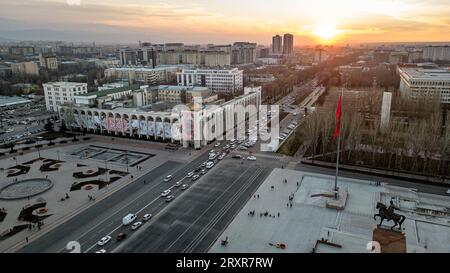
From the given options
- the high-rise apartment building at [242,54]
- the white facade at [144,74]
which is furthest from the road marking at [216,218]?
the high-rise apartment building at [242,54]

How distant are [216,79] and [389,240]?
56530mm

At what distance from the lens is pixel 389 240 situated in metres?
17.4

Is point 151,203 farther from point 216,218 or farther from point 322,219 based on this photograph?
point 322,219

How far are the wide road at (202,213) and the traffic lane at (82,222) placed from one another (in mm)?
→ 3310

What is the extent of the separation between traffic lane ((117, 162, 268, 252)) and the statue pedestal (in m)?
9.82

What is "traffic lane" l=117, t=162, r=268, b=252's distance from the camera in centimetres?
1789

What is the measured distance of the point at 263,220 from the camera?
2025 centimetres

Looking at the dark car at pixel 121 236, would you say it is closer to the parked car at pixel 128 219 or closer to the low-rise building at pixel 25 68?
the parked car at pixel 128 219

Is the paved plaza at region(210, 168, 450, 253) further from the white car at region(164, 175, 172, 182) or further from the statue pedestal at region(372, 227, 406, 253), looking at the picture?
the white car at region(164, 175, 172, 182)

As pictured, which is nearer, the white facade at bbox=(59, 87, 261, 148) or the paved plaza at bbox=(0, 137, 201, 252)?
the paved plaza at bbox=(0, 137, 201, 252)

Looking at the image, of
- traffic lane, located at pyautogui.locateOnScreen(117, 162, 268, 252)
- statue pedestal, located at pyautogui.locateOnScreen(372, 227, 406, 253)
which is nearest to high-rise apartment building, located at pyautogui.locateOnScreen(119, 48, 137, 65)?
traffic lane, located at pyautogui.locateOnScreen(117, 162, 268, 252)

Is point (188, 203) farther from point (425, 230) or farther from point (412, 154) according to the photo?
point (412, 154)

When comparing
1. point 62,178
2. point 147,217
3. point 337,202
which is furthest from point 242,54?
point 147,217

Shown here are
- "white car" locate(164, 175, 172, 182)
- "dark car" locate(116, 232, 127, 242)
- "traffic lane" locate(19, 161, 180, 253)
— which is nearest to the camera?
"traffic lane" locate(19, 161, 180, 253)
